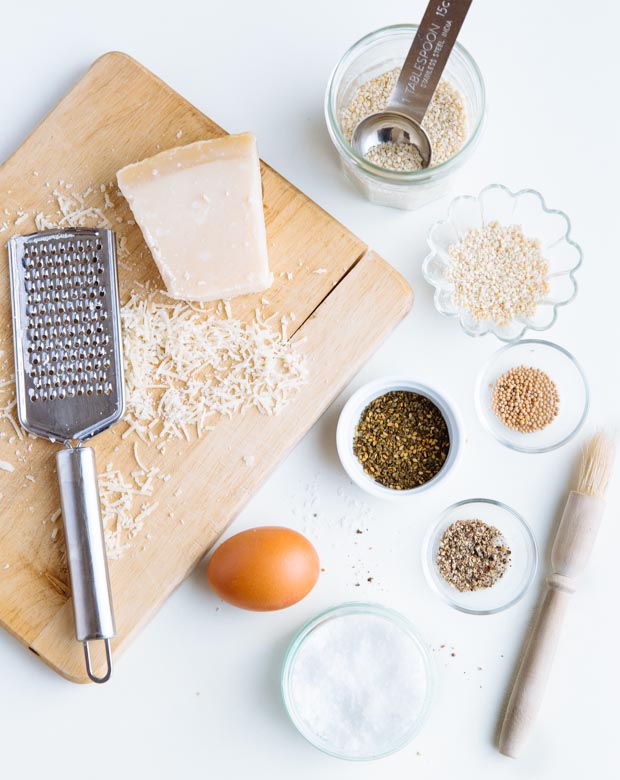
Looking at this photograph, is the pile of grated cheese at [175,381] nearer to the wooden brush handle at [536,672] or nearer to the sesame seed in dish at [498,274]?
the sesame seed in dish at [498,274]

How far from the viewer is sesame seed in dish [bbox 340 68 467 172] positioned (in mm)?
1675

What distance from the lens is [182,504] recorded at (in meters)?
1.69

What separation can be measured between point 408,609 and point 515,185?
3.22 feet

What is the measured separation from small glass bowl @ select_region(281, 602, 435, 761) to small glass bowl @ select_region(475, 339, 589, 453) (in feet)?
1.50

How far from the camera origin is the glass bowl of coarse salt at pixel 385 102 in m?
1.62

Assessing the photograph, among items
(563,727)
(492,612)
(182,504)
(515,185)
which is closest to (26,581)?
(182,504)

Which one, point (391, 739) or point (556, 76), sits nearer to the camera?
point (391, 739)

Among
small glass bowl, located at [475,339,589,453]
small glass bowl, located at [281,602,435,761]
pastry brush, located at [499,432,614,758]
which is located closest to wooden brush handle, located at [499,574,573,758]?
pastry brush, located at [499,432,614,758]

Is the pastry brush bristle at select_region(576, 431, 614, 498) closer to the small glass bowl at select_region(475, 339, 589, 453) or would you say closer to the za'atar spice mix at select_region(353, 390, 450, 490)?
the small glass bowl at select_region(475, 339, 589, 453)

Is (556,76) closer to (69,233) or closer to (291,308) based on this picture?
(291,308)

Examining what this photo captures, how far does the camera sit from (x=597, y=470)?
172 cm

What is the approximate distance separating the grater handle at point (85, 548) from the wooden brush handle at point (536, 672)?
2.82 ft

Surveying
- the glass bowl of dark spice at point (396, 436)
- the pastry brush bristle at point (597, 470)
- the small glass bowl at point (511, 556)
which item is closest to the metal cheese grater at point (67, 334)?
the glass bowl of dark spice at point (396, 436)

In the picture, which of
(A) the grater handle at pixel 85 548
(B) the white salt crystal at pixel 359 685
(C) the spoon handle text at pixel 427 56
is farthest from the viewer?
(B) the white salt crystal at pixel 359 685
